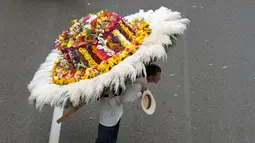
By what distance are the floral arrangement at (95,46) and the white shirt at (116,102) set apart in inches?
15.1

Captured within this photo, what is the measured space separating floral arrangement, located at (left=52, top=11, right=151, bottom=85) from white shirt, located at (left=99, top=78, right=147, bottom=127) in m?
0.38

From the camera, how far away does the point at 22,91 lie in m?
6.03

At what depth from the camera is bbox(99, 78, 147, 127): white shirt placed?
429 centimetres

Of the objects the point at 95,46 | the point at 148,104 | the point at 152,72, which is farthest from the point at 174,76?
the point at 95,46

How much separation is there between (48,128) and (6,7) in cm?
312

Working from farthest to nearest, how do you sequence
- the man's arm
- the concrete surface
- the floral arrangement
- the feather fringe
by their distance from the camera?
1. the concrete surface
2. the man's arm
3. the floral arrangement
4. the feather fringe

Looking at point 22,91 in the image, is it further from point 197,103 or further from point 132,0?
point 132,0

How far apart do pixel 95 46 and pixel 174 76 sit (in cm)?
227

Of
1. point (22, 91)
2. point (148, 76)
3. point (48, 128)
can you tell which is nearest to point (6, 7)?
point (22, 91)

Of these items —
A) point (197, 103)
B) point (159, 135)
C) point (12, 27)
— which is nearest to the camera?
point (159, 135)

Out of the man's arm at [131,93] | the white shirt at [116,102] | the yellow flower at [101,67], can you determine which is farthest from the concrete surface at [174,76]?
the yellow flower at [101,67]

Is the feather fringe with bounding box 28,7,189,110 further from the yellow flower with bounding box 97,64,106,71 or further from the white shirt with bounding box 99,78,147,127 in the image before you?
the white shirt with bounding box 99,78,147,127

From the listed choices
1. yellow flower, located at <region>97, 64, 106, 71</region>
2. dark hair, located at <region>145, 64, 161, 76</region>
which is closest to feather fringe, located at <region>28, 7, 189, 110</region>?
yellow flower, located at <region>97, 64, 106, 71</region>

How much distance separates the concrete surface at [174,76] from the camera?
213 inches
